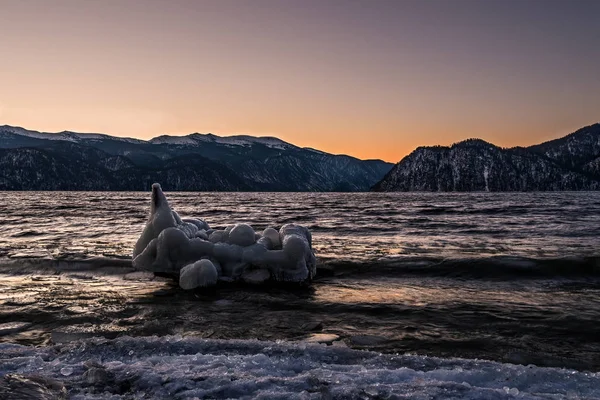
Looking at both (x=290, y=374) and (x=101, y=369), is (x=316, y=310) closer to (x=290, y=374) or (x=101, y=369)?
(x=290, y=374)

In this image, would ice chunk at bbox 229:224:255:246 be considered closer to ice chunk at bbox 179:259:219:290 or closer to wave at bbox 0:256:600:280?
ice chunk at bbox 179:259:219:290

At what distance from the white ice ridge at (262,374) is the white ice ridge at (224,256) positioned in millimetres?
4008

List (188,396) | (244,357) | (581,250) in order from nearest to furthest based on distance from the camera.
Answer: (188,396) < (244,357) < (581,250)

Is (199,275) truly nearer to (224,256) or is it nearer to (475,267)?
(224,256)

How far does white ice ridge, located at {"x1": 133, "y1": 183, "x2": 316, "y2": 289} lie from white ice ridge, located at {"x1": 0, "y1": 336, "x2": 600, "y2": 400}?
4.01m

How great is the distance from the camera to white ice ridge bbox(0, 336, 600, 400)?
4055mm

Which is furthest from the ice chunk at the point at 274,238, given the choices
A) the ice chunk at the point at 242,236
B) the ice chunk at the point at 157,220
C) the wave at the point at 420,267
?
the ice chunk at the point at 157,220

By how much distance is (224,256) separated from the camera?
10219mm

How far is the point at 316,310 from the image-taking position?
7859 mm

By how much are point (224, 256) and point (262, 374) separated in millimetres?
5821

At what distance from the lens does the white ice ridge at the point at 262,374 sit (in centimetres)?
405

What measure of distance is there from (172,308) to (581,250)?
1421cm

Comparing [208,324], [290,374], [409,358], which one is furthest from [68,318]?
[409,358]

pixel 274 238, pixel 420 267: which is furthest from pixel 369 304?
pixel 420 267
